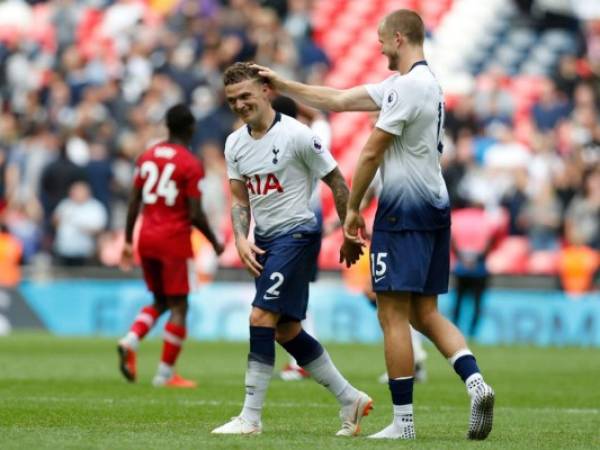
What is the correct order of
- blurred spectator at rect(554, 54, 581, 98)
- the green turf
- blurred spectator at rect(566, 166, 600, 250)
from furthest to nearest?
1. blurred spectator at rect(554, 54, 581, 98)
2. blurred spectator at rect(566, 166, 600, 250)
3. the green turf

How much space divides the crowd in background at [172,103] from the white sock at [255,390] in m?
12.7

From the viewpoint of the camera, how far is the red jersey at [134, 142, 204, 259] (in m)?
14.1

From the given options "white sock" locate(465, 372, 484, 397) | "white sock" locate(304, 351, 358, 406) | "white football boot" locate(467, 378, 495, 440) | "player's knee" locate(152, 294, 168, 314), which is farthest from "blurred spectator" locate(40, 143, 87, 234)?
"white football boot" locate(467, 378, 495, 440)

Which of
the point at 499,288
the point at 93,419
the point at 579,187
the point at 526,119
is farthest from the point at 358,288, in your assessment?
the point at 93,419

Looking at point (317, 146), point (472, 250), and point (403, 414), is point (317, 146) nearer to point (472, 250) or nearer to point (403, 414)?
point (403, 414)

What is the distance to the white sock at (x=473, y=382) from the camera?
9.26 m

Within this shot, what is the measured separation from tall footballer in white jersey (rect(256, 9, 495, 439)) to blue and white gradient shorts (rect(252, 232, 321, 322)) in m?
0.50

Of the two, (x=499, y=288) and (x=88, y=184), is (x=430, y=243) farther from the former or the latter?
(x=88, y=184)

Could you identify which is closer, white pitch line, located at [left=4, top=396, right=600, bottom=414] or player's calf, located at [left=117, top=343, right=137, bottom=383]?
white pitch line, located at [left=4, top=396, right=600, bottom=414]

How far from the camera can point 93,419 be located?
10391 millimetres

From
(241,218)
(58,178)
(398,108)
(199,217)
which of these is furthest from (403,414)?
(58,178)

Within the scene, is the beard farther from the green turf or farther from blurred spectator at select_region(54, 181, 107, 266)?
blurred spectator at select_region(54, 181, 107, 266)

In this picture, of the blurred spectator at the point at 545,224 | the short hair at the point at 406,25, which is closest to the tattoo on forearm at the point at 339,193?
the short hair at the point at 406,25

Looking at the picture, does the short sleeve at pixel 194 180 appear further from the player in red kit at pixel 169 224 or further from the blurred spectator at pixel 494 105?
the blurred spectator at pixel 494 105
